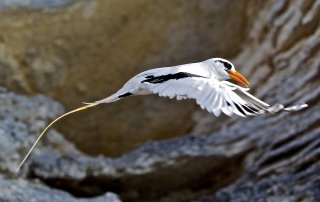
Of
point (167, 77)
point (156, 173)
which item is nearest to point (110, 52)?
point (156, 173)

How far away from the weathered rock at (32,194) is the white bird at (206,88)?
1759 millimetres

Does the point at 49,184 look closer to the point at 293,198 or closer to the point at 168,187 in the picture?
the point at 168,187

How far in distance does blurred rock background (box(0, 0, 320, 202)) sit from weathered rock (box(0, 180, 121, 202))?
3cm

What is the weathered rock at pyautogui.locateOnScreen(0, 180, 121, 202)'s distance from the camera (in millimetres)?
9258

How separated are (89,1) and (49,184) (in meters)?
3.22

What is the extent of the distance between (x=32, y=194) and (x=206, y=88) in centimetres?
348

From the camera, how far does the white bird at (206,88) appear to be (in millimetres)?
6953

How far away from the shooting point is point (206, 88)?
7.29 meters

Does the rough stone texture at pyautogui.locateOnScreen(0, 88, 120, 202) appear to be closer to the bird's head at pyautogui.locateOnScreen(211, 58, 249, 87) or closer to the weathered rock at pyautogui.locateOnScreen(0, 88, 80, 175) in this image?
the weathered rock at pyautogui.locateOnScreen(0, 88, 80, 175)

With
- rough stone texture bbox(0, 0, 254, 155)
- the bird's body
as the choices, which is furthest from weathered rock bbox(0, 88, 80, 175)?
the bird's body

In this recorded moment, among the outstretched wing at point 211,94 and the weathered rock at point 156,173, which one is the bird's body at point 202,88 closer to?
the outstretched wing at point 211,94

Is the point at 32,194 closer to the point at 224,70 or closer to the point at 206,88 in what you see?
the point at 224,70

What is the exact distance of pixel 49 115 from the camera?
11336 mm

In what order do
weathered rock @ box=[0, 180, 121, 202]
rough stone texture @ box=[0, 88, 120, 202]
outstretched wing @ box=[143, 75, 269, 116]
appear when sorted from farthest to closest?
rough stone texture @ box=[0, 88, 120, 202], weathered rock @ box=[0, 180, 121, 202], outstretched wing @ box=[143, 75, 269, 116]
